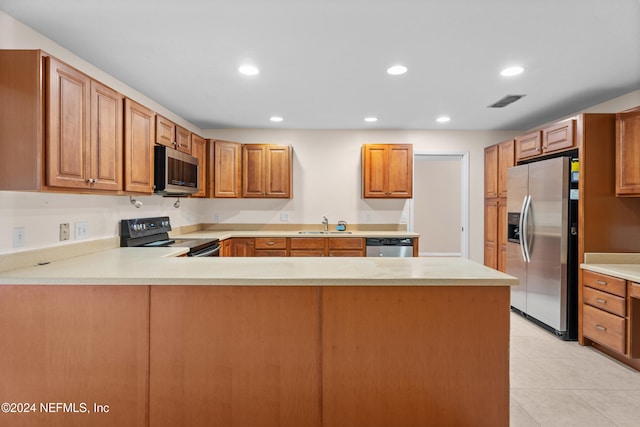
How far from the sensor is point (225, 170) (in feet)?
14.9

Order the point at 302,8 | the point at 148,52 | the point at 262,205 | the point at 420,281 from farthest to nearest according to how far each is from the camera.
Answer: the point at 262,205, the point at 148,52, the point at 302,8, the point at 420,281

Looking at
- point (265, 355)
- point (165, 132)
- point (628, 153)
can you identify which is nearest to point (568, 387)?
point (628, 153)

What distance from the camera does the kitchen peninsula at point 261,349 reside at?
5.51ft

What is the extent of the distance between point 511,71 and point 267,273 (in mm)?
2608

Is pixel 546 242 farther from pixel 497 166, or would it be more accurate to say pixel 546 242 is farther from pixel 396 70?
pixel 396 70

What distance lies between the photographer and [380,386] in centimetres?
168

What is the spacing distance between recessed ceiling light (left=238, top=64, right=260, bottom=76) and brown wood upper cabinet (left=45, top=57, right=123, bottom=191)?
94 cm

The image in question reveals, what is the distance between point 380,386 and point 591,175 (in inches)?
111

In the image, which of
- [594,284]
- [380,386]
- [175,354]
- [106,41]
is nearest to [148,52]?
[106,41]

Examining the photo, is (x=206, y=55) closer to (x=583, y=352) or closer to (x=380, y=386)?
(x=380, y=386)

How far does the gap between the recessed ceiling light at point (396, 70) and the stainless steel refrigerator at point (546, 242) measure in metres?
1.77

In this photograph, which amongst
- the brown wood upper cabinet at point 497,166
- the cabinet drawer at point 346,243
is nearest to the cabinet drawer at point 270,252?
the cabinet drawer at point 346,243

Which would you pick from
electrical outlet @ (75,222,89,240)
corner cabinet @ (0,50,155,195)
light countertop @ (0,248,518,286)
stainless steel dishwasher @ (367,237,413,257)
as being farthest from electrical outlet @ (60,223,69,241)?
stainless steel dishwasher @ (367,237,413,257)

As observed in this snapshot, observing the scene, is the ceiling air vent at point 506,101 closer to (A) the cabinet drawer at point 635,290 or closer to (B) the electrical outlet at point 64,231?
(A) the cabinet drawer at point 635,290
